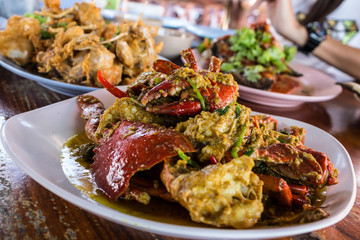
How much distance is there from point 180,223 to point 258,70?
2430mm

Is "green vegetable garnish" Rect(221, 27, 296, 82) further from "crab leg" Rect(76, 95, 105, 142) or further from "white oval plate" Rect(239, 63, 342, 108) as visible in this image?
"crab leg" Rect(76, 95, 105, 142)

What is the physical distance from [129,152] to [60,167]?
1.03 ft

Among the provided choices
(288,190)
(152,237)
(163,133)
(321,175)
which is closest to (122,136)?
(163,133)

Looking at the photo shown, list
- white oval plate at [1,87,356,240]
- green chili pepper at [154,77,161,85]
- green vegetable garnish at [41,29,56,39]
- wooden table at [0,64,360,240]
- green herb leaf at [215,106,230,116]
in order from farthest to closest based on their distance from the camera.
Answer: green vegetable garnish at [41,29,56,39] → green chili pepper at [154,77,161,85] → green herb leaf at [215,106,230,116] → wooden table at [0,64,360,240] → white oval plate at [1,87,356,240]

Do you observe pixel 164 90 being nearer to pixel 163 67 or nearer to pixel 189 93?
pixel 189 93

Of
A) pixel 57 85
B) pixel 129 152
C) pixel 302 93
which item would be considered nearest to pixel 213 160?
pixel 129 152

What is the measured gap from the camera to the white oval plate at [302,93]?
7.54ft

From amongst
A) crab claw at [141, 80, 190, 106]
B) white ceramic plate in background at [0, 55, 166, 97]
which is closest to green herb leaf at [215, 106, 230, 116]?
crab claw at [141, 80, 190, 106]

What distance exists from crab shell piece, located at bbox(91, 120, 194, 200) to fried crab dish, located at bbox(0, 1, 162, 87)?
0.96m

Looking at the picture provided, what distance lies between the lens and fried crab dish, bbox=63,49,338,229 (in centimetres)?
84

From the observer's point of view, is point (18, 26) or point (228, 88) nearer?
point (228, 88)

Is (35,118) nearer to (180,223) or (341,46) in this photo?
(180,223)

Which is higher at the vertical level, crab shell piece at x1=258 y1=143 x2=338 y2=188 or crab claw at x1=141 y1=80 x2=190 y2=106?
crab claw at x1=141 y1=80 x2=190 y2=106

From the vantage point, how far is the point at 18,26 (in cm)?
212
